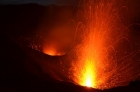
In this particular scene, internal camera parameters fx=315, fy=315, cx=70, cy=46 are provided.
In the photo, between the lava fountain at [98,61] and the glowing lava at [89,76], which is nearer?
the glowing lava at [89,76]

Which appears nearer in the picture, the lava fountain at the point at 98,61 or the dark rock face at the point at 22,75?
the dark rock face at the point at 22,75

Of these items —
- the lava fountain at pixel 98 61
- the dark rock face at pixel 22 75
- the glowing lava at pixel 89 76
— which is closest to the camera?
the dark rock face at pixel 22 75

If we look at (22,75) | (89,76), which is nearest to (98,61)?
(89,76)

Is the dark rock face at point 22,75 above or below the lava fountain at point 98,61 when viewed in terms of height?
below

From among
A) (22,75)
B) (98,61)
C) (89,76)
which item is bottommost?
(22,75)

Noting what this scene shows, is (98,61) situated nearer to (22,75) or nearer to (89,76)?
(89,76)

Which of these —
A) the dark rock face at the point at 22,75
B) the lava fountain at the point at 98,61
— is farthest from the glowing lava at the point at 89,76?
the dark rock face at the point at 22,75

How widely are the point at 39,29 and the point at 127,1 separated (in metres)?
15.3

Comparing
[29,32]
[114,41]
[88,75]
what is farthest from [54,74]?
[29,32]

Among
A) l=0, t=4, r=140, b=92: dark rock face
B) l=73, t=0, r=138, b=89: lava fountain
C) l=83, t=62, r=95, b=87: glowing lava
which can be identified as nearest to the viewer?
l=0, t=4, r=140, b=92: dark rock face

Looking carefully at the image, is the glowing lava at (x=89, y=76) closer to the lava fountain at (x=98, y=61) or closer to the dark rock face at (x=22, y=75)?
the lava fountain at (x=98, y=61)

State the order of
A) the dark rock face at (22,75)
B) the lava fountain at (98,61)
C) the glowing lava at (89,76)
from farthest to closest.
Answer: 1. the lava fountain at (98,61)
2. the glowing lava at (89,76)
3. the dark rock face at (22,75)

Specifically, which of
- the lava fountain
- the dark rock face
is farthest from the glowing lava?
the dark rock face

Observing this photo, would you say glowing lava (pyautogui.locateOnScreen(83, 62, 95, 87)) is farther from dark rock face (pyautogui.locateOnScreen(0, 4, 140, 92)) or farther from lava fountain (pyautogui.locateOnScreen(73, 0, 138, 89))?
dark rock face (pyautogui.locateOnScreen(0, 4, 140, 92))
